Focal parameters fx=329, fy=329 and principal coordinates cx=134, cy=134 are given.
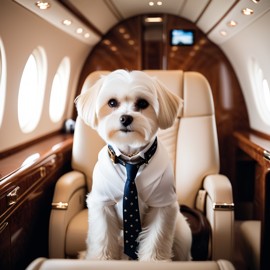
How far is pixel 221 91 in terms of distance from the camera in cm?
Result: 376

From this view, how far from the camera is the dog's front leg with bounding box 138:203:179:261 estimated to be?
1835 millimetres

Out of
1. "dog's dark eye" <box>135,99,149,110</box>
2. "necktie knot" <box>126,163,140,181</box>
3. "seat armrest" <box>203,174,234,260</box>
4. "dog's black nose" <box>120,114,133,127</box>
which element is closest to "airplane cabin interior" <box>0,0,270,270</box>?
"seat armrest" <box>203,174,234,260</box>

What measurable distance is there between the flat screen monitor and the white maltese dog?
201 cm

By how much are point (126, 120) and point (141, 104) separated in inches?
6.8

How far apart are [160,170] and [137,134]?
27 cm

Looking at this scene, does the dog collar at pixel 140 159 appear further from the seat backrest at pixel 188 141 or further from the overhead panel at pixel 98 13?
the overhead panel at pixel 98 13

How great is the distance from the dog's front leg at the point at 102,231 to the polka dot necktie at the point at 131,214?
0.09m

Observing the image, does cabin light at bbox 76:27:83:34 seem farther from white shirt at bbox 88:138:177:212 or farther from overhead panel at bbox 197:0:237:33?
white shirt at bbox 88:138:177:212

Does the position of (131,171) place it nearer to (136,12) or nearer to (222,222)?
(222,222)

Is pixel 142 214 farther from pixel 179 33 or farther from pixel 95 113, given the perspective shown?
pixel 179 33

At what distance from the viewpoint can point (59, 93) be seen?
11.8 feet

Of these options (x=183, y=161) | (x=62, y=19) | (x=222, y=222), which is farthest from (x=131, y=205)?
(x=62, y=19)

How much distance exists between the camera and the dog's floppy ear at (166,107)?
175 cm

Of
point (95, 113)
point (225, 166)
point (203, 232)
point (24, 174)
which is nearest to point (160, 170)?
point (95, 113)
